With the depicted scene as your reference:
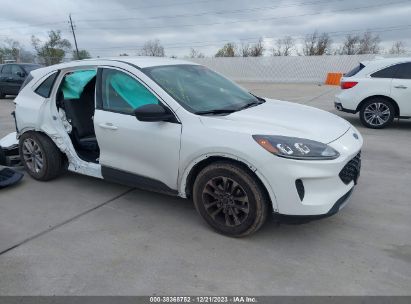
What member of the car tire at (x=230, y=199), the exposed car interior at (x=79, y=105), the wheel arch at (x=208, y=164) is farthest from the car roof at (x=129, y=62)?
the car tire at (x=230, y=199)

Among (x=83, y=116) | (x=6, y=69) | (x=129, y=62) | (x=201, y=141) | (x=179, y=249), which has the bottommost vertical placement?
(x=179, y=249)

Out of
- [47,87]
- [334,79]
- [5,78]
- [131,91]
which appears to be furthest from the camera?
[334,79]

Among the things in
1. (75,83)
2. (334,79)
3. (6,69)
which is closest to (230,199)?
(75,83)

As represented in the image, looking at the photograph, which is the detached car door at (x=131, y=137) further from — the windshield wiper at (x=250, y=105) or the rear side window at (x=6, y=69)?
the rear side window at (x=6, y=69)

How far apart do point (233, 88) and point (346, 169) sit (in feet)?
5.98

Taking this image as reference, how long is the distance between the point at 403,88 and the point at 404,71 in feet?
1.35

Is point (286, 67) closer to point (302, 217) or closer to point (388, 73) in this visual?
point (388, 73)

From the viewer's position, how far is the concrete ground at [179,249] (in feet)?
9.07

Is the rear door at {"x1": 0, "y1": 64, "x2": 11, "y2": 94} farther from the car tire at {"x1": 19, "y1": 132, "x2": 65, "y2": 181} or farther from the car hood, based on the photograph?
the car hood

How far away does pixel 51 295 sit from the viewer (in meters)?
2.68

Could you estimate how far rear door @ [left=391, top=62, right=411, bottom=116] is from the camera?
7887mm

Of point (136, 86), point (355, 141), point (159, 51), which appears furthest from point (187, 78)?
point (159, 51)

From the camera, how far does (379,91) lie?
26.8ft

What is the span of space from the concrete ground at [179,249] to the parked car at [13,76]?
464 inches
